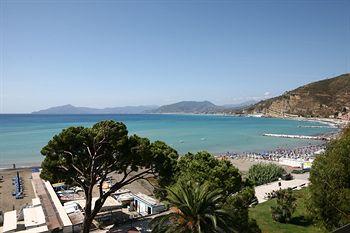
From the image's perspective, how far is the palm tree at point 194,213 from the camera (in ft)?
29.0

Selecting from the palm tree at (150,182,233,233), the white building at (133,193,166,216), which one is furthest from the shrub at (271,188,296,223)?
the palm tree at (150,182,233,233)

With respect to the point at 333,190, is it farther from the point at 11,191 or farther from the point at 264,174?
the point at 11,191

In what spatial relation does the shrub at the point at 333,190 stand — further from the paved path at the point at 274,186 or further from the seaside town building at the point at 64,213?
the paved path at the point at 274,186

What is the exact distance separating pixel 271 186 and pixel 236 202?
800 inches

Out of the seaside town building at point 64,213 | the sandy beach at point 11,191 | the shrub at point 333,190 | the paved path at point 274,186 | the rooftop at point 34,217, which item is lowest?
the sandy beach at point 11,191

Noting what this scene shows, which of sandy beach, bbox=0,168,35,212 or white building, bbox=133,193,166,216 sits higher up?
white building, bbox=133,193,166,216

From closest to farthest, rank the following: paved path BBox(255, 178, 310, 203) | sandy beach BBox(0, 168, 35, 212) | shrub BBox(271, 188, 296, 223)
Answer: shrub BBox(271, 188, 296, 223), paved path BBox(255, 178, 310, 203), sandy beach BBox(0, 168, 35, 212)

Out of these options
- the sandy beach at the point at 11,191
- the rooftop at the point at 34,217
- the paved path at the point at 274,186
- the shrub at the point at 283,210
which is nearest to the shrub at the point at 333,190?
the shrub at the point at 283,210

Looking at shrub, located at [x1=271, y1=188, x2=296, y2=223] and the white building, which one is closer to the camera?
shrub, located at [x1=271, y1=188, x2=296, y2=223]

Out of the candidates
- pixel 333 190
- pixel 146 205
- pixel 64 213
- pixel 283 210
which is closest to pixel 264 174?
pixel 146 205

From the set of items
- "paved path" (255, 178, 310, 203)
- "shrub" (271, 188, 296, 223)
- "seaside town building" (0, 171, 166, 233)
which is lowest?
"paved path" (255, 178, 310, 203)

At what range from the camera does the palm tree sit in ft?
29.0

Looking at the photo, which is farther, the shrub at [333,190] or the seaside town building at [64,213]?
the seaside town building at [64,213]

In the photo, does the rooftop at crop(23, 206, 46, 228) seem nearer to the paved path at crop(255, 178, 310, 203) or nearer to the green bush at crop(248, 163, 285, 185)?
the paved path at crop(255, 178, 310, 203)
